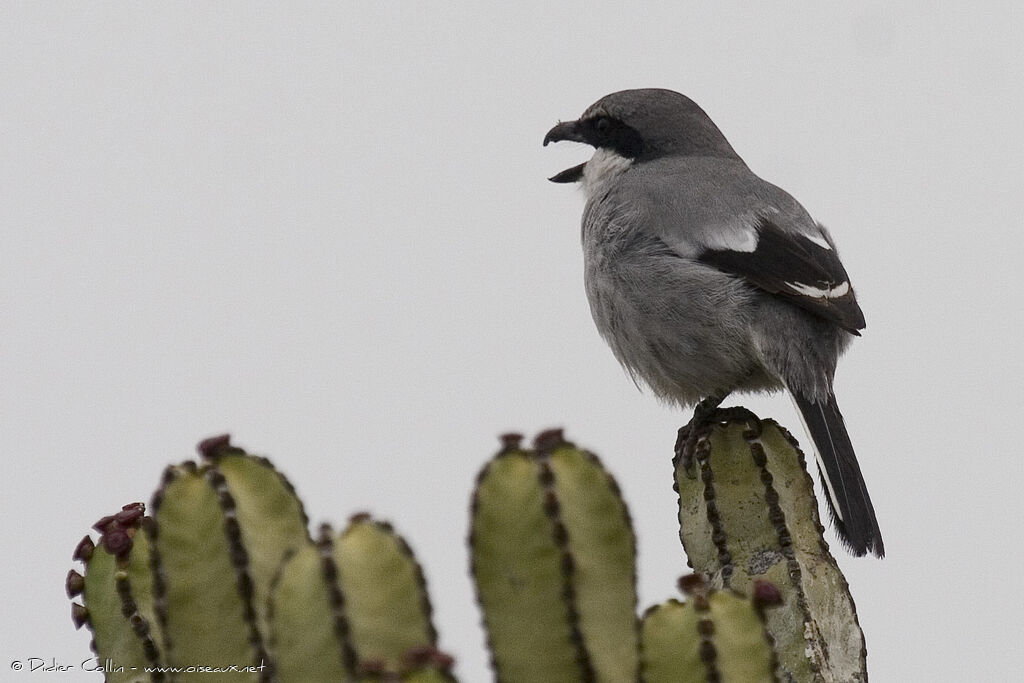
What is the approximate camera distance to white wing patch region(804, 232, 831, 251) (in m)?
5.26

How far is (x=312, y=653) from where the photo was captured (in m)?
2.42

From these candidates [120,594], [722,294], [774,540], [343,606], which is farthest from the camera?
[722,294]

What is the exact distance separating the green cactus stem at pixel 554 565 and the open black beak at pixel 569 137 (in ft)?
12.6

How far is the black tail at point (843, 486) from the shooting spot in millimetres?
4328

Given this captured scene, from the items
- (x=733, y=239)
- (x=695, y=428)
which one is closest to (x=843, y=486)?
(x=695, y=428)

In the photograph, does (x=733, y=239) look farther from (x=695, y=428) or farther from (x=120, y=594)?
(x=120, y=594)

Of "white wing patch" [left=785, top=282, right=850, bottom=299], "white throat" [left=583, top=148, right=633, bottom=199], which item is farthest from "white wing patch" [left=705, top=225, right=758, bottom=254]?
"white throat" [left=583, top=148, right=633, bottom=199]

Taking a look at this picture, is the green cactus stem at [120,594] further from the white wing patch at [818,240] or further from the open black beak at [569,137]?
the open black beak at [569,137]

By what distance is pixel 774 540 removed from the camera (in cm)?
372

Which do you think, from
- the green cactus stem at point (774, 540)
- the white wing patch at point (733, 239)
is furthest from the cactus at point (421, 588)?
the white wing patch at point (733, 239)

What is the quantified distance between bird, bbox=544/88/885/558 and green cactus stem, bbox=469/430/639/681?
6.25 feet

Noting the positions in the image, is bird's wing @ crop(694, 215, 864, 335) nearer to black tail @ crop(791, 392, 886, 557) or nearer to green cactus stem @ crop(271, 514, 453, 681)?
black tail @ crop(791, 392, 886, 557)

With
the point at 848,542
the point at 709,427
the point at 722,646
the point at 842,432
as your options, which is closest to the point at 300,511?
the point at 722,646

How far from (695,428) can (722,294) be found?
0.61m
